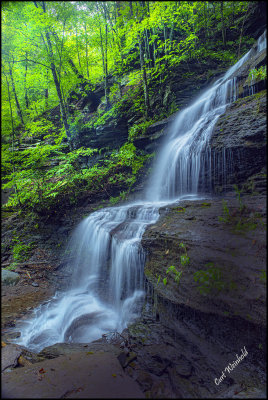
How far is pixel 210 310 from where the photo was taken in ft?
9.18

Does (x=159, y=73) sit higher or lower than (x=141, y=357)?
higher

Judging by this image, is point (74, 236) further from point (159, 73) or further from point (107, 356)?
point (159, 73)

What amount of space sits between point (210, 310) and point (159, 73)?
37.1 ft

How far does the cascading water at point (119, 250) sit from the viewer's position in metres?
4.85

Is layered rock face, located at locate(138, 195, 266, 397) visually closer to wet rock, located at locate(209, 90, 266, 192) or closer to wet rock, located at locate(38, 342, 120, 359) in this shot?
wet rock, located at locate(38, 342, 120, 359)

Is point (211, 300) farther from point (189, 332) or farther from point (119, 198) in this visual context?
point (119, 198)

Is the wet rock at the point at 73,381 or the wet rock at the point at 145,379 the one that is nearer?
the wet rock at the point at 73,381

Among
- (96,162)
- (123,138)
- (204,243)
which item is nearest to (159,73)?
(123,138)

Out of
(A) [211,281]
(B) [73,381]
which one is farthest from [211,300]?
(B) [73,381]

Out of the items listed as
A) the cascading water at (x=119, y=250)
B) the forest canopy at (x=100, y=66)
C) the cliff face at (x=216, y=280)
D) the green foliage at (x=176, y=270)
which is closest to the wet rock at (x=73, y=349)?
the cliff face at (x=216, y=280)

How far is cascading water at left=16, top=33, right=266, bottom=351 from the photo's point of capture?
4848mm

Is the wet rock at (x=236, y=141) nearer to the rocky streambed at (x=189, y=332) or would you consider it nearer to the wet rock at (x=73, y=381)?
the rocky streambed at (x=189, y=332)

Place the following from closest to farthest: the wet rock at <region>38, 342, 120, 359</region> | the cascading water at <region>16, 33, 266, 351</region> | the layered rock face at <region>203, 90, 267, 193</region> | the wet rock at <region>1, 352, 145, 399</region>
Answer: the wet rock at <region>1, 352, 145, 399</region>
the layered rock face at <region>203, 90, 267, 193</region>
the wet rock at <region>38, 342, 120, 359</region>
the cascading water at <region>16, 33, 266, 351</region>

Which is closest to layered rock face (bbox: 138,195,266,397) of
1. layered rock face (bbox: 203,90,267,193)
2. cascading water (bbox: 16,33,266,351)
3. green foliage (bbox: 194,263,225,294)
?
green foliage (bbox: 194,263,225,294)
